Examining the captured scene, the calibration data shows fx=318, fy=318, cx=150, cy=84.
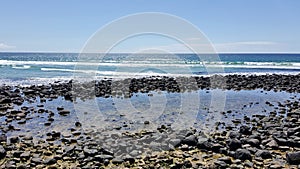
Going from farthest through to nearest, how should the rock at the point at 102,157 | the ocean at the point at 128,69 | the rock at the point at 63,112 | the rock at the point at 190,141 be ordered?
the ocean at the point at 128,69
the rock at the point at 63,112
the rock at the point at 190,141
the rock at the point at 102,157

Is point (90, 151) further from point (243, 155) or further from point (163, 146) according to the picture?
point (243, 155)

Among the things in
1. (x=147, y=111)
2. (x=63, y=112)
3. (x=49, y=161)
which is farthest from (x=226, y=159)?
(x=63, y=112)

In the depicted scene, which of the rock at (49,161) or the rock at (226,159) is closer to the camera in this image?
the rock at (226,159)

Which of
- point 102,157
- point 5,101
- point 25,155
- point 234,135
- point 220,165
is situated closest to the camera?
point 220,165

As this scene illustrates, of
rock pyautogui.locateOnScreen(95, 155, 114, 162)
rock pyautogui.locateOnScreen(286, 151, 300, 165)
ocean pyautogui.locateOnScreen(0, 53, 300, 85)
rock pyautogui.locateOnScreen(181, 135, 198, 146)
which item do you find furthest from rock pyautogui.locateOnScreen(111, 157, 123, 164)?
ocean pyautogui.locateOnScreen(0, 53, 300, 85)

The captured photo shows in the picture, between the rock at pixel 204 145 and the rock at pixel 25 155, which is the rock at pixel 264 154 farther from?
the rock at pixel 25 155

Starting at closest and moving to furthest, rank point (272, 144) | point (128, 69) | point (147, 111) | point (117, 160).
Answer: point (117, 160) → point (272, 144) → point (147, 111) → point (128, 69)

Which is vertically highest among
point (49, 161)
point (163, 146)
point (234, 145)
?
point (234, 145)

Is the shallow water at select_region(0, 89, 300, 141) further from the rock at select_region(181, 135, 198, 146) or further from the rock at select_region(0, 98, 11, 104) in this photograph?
the rock at select_region(181, 135, 198, 146)

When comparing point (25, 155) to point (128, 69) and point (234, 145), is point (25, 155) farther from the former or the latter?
point (128, 69)

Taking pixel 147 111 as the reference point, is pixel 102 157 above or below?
below

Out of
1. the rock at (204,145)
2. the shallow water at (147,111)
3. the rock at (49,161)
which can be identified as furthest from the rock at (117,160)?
the shallow water at (147,111)

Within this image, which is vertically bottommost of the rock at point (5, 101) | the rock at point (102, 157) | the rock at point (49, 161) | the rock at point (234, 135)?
the rock at point (49, 161)

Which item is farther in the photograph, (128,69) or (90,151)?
(128,69)
